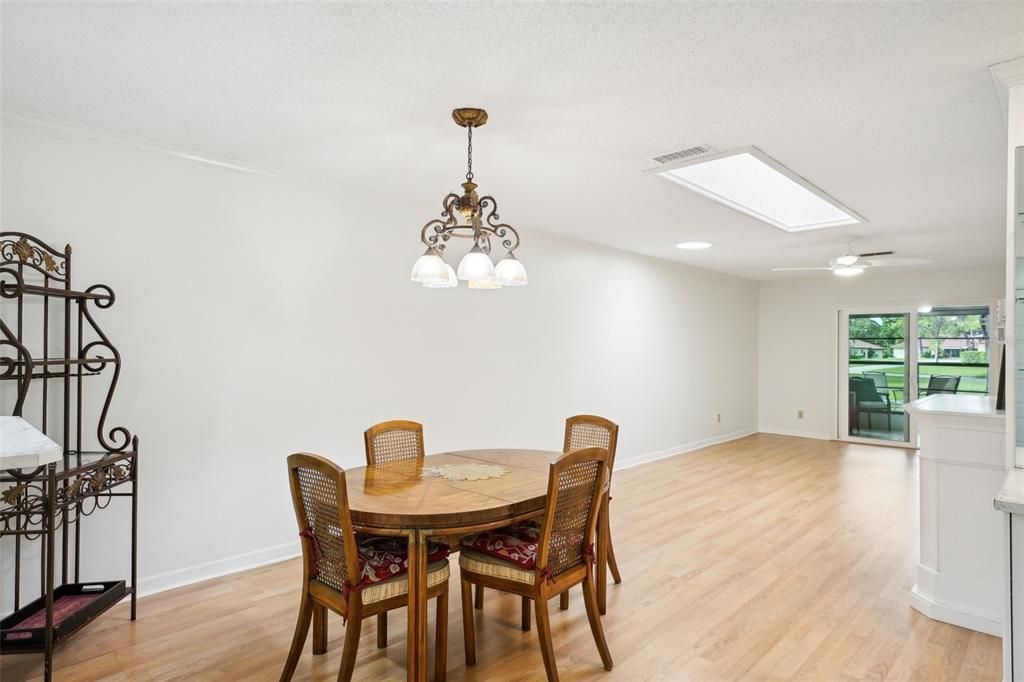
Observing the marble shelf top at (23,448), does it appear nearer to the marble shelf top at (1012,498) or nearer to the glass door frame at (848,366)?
the marble shelf top at (1012,498)

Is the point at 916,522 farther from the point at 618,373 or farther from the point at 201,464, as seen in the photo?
the point at 201,464

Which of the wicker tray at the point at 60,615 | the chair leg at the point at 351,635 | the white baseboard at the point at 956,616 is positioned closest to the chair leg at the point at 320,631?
the chair leg at the point at 351,635

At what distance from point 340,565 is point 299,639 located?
384 millimetres

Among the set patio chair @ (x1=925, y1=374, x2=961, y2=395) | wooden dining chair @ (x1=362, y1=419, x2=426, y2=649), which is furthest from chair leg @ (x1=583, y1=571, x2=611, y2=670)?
patio chair @ (x1=925, y1=374, x2=961, y2=395)

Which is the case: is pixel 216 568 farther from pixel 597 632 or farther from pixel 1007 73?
pixel 1007 73

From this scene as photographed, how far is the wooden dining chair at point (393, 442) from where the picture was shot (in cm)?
305

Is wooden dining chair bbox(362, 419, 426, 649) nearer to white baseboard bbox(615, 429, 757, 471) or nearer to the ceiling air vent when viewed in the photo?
the ceiling air vent

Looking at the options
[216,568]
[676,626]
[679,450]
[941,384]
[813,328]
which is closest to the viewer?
[676,626]

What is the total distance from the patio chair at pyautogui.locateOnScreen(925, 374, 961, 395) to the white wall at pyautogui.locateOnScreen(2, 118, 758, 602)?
222 inches

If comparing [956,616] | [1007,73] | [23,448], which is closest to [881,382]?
[956,616]

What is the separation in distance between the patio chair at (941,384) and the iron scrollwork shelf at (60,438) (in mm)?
8862

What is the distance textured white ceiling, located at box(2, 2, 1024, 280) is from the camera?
Answer: 1.86m

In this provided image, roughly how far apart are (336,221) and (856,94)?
306 cm

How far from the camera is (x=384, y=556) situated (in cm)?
222
